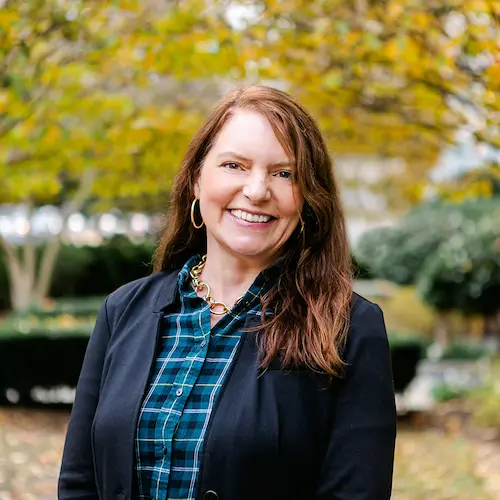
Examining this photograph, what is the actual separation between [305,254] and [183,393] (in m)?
0.48

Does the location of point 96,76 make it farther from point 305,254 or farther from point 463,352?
point 463,352

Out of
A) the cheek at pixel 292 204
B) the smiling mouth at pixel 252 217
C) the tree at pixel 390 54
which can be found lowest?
the smiling mouth at pixel 252 217

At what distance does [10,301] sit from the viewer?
21.8 metres

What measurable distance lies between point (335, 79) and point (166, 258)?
3.91 meters

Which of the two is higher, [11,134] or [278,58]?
[278,58]

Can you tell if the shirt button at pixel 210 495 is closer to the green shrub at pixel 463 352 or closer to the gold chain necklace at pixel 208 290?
the gold chain necklace at pixel 208 290

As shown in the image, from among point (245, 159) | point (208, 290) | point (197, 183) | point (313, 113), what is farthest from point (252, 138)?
point (313, 113)

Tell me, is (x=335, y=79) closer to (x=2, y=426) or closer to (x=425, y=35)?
(x=425, y=35)

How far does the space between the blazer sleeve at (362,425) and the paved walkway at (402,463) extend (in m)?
4.65

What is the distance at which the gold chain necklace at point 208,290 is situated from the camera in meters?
2.29

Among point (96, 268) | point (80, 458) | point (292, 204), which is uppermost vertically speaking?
point (292, 204)

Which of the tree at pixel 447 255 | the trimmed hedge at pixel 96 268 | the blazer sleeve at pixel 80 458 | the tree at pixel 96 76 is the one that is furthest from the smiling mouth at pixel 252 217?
the trimmed hedge at pixel 96 268

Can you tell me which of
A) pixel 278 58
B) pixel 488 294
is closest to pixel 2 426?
pixel 278 58

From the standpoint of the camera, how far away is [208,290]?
2352 millimetres
